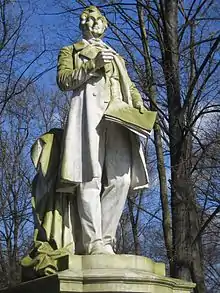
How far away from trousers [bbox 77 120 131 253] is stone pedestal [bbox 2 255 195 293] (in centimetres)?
36

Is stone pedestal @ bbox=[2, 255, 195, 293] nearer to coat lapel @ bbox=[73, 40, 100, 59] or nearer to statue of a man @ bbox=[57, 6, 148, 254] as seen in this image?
statue of a man @ bbox=[57, 6, 148, 254]

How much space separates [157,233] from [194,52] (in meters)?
10.3

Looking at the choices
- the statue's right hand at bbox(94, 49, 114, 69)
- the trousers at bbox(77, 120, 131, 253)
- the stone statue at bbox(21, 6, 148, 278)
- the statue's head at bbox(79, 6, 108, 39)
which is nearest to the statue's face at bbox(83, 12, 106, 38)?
the statue's head at bbox(79, 6, 108, 39)

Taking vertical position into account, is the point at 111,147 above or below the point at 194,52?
below

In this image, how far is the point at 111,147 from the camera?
267 inches

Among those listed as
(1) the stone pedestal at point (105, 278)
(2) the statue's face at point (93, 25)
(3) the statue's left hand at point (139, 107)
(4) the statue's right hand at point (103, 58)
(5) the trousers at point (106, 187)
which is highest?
(2) the statue's face at point (93, 25)

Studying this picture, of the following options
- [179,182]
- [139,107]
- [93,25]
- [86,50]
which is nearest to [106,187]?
[139,107]

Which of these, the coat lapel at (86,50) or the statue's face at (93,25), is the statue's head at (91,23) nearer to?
the statue's face at (93,25)

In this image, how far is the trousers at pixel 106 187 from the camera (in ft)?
21.3

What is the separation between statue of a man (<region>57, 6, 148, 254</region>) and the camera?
6.50 m

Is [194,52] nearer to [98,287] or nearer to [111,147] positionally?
[111,147]

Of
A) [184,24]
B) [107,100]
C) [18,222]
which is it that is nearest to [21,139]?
[18,222]

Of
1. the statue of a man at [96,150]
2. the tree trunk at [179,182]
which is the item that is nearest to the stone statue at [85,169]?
the statue of a man at [96,150]

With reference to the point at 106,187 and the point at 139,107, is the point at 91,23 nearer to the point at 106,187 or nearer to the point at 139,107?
the point at 139,107
